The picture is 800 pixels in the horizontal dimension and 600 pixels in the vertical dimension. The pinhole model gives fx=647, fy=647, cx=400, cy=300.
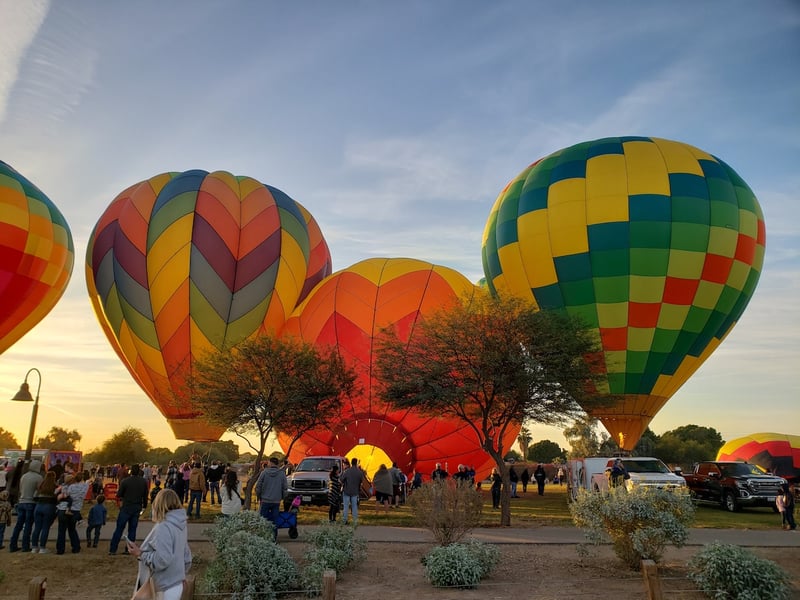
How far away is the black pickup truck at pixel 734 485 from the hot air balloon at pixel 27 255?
2593 cm

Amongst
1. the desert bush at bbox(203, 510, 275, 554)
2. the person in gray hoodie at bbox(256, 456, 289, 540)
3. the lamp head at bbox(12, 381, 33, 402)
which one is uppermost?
the lamp head at bbox(12, 381, 33, 402)

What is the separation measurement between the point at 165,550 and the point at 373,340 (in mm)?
17394

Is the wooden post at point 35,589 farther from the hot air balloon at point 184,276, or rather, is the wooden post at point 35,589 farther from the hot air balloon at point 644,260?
the hot air balloon at point 644,260

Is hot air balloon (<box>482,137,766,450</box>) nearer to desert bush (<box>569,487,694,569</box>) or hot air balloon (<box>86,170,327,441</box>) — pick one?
hot air balloon (<box>86,170,327,441</box>)

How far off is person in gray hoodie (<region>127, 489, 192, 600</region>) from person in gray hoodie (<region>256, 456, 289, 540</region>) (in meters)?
6.06

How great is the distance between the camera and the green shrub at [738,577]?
758 centimetres

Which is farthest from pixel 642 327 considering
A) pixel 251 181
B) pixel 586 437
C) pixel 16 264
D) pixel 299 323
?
pixel 586 437

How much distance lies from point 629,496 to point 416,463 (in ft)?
47.4

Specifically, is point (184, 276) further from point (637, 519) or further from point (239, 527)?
point (637, 519)

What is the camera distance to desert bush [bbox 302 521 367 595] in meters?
8.82

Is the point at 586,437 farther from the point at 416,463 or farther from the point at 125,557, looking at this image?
the point at 125,557

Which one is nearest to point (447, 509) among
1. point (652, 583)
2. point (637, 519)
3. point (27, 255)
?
point (637, 519)

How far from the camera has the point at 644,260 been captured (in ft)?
72.3

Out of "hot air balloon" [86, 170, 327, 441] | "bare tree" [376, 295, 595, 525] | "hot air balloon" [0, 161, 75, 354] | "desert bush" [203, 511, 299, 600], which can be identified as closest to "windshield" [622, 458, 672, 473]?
"bare tree" [376, 295, 595, 525]
